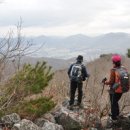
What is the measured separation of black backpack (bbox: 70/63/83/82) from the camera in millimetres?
14984

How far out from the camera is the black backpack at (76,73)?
49.2 feet

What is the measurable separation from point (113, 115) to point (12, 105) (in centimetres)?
285

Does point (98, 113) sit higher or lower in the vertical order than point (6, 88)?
lower

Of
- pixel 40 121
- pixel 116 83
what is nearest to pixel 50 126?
pixel 40 121

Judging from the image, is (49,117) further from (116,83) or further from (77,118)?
(116,83)

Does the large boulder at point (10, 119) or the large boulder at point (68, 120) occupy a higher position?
the large boulder at point (10, 119)

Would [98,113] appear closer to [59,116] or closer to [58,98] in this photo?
[59,116]

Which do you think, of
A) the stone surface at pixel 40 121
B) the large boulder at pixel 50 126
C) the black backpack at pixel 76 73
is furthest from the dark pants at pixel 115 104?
Answer: the stone surface at pixel 40 121

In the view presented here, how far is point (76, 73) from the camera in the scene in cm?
1498

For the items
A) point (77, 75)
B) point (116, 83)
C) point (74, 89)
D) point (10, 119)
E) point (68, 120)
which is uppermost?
point (77, 75)

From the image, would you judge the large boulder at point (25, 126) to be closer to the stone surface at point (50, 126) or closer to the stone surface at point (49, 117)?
the stone surface at point (50, 126)

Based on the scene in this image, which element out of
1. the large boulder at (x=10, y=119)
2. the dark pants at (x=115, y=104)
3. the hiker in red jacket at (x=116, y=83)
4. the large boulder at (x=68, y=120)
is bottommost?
the large boulder at (x=68, y=120)

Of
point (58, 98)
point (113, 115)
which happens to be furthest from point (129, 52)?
point (113, 115)

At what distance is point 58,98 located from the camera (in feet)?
59.6
